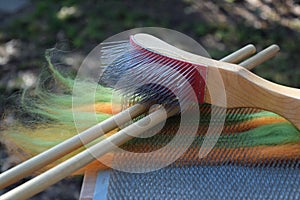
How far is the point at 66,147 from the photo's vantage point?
2.47ft

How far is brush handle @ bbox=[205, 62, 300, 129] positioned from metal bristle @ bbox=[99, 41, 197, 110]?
41mm

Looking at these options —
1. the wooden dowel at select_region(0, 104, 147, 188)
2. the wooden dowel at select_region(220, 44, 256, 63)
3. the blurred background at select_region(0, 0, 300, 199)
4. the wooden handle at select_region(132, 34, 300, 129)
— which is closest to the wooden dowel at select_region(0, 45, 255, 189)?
the wooden dowel at select_region(0, 104, 147, 188)

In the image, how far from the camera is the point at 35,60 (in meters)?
2.10

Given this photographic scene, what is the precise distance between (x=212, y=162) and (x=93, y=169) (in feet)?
0.61

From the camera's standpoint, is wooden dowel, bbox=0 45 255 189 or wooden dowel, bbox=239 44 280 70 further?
wooden dowel, bbox=239 44 280 70

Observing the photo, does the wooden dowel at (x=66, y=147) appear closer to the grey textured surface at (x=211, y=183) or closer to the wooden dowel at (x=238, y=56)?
the grey textured surface at (x=211, y=183)

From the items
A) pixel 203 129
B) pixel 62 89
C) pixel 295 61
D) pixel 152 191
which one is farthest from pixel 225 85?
pixel 295 61

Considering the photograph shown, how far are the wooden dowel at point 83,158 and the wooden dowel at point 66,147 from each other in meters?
0.03

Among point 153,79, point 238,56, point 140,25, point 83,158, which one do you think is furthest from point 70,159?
point 140,25

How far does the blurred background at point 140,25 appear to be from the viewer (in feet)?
6.72

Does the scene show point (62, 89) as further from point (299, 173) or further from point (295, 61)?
point (295, 61)

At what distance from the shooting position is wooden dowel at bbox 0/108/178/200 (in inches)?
25.8

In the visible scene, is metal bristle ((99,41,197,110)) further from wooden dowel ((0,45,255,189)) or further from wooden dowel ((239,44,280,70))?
wooden dowel ((239,44,280,70))

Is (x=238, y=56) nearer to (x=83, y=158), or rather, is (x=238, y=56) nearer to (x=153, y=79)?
(x=153, y=79)
